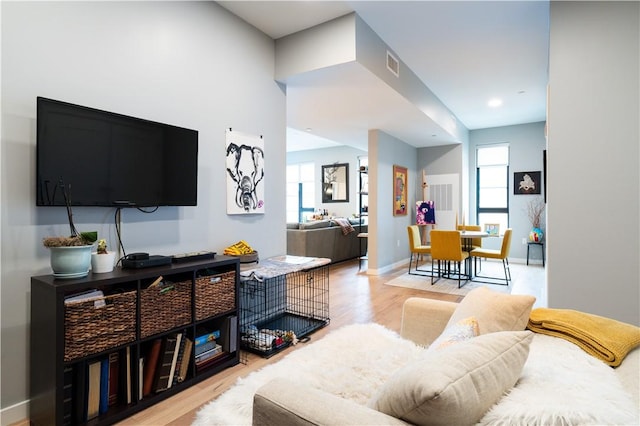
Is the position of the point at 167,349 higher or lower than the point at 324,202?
lower

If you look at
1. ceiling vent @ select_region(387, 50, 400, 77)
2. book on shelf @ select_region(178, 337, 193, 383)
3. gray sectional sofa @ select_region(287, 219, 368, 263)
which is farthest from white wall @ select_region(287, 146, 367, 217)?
book on shelf @ select_region(178, 337, 193, 383)

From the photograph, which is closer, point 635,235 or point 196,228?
point 635,235

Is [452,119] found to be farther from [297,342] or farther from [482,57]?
[297,342]

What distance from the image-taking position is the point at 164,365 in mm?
1963

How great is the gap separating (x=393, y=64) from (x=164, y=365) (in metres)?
3.56

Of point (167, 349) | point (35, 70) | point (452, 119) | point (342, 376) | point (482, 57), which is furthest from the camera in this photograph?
point (452, 119)

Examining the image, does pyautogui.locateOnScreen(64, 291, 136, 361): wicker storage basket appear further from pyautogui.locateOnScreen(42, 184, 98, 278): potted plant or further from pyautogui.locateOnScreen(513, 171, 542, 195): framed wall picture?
pyautogui.locateOnScreen(513, 171, 542, 195): framed wall picture

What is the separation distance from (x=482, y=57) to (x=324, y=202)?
5865 millimetres

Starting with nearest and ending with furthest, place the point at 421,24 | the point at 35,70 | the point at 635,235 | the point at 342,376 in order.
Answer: the point at 342,376, the point at 35,70, the point at 635,235, the point at 421,24

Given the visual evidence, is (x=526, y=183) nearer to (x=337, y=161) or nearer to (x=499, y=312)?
(x=337, y=161)

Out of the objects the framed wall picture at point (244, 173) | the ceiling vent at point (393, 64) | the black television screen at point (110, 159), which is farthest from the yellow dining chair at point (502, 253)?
the black television screen at point (110, 159)

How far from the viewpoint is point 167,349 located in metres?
1.97

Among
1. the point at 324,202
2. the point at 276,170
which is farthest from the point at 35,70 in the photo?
the point at 324,202

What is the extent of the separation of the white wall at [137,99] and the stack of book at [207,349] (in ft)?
2.18
